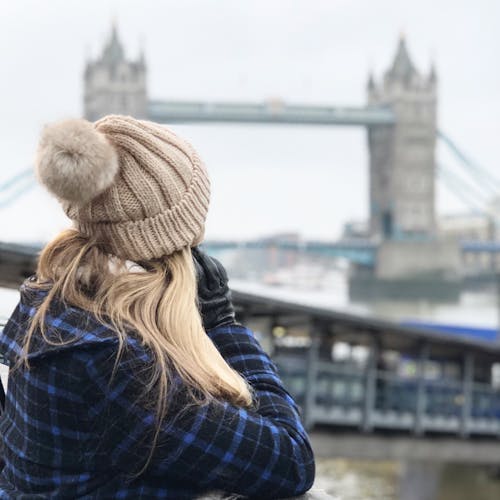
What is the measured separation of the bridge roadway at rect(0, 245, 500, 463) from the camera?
27.5 ft

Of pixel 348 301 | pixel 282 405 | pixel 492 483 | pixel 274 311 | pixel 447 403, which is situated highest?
pixel 282 405

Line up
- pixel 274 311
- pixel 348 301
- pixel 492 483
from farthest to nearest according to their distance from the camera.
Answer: pixel 348 301 < pixel 492 483 < pixel 274 311

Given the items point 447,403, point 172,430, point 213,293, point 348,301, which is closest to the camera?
point 172,430

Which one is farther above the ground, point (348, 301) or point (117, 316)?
point (117, 316)

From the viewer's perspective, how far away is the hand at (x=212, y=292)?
3.18 ft

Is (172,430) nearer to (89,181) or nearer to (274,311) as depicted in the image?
(89,181)

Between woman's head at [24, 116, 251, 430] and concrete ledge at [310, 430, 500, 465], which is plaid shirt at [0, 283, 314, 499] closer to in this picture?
woman's head at [24, 116, 251, 430]

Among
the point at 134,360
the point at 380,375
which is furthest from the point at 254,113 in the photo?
the point at 134,360

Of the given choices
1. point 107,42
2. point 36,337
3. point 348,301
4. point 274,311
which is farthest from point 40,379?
point 107,42

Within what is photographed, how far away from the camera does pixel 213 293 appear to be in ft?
3.21

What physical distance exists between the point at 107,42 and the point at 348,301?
50.3 ft

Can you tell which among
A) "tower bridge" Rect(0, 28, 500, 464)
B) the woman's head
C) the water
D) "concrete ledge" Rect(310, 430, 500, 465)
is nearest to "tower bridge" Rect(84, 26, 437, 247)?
the water

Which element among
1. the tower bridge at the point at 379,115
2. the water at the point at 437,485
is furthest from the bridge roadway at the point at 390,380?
the tower bridge at the point at 379,115

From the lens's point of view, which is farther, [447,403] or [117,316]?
[447,403]
